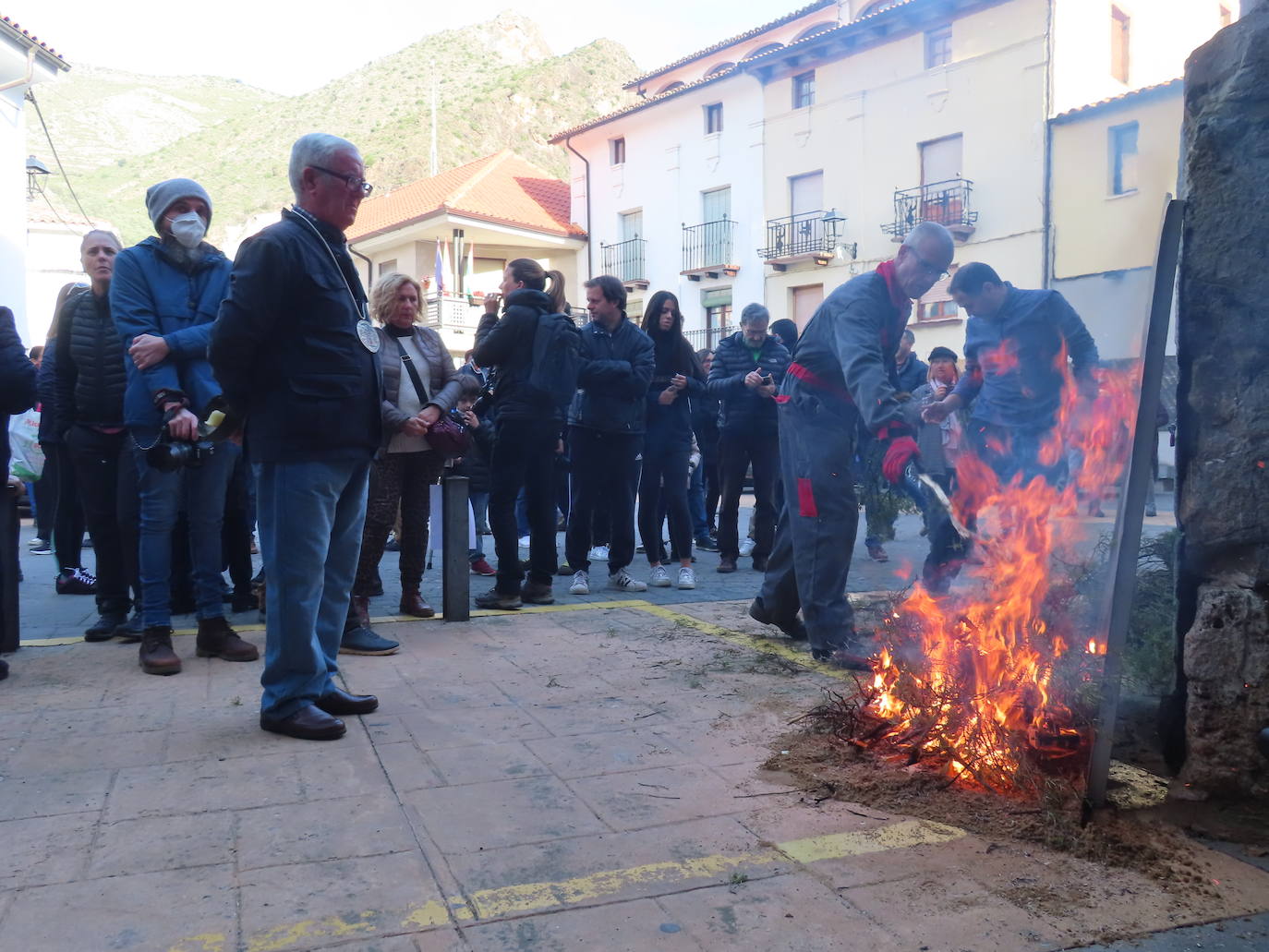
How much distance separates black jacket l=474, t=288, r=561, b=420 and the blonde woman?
0.36 meters

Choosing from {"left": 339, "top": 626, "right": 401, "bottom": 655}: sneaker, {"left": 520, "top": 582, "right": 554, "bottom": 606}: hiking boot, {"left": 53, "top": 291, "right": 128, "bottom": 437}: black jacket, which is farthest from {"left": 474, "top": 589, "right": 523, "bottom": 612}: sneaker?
{"left": 53, "top": 291, "right": 128, "bottom": 437}: black jacket

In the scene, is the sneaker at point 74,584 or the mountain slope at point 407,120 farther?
the mountain slope at point 407,120

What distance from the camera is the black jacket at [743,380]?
8383mm

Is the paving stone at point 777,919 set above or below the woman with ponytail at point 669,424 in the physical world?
below

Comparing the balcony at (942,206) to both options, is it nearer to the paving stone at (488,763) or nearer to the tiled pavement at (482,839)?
the tiled pavement at (482,839)

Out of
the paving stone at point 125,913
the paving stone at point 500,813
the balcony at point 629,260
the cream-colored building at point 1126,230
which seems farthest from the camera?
the balcony at point 629,260

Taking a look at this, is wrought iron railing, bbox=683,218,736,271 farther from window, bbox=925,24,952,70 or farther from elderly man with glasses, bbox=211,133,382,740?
elderly man with glasses, bbox=211,133,382,740

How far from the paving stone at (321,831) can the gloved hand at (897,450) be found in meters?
2.25

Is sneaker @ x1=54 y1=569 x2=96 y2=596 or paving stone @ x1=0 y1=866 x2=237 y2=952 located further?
sneaker @ x1=54 y1=569 x2=96 y2=596

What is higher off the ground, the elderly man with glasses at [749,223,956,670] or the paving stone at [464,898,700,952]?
the elderly man with glasses at [749,223,956,670]

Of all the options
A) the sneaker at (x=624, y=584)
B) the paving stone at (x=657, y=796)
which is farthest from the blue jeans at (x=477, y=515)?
the paving stone at (x=657, y=796)

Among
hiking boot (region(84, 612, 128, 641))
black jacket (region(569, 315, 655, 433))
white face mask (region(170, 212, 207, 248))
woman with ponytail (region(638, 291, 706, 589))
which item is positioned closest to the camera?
white face mask (region(170, 212, 207, 248))

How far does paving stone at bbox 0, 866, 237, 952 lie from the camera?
2322 mm

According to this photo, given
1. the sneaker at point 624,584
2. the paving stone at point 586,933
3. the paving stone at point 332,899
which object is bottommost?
the sneaker at point 624,584
